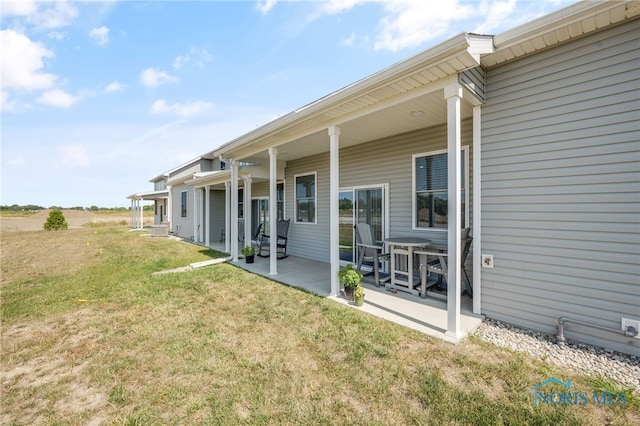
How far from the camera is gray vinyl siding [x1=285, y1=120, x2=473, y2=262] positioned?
4.92 meters

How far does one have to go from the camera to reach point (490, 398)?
2.10 meters

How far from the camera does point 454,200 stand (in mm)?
2980

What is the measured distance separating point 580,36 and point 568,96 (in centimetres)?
61

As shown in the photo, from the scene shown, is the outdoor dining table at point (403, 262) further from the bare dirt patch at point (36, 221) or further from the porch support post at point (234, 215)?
the bare dirt patch at point (36, 221)

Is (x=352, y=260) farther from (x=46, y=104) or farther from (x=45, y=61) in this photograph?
(x=46, y=104)

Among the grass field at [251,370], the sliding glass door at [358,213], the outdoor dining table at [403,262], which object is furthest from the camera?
the sliding glass door at [358,213]

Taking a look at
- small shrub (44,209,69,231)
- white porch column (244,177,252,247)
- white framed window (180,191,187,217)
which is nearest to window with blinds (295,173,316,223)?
white porch column (244,177,252,247)

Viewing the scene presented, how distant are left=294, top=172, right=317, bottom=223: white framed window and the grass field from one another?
3.63 meters

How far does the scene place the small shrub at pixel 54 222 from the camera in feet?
62.1

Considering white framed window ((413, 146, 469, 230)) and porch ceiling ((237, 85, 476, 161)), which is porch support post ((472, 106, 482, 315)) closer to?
porch ceiling ((237, 85, 476, 161))

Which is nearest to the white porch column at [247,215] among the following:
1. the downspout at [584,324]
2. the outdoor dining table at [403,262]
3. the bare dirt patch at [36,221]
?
the outdoor dining table at [403,262]
